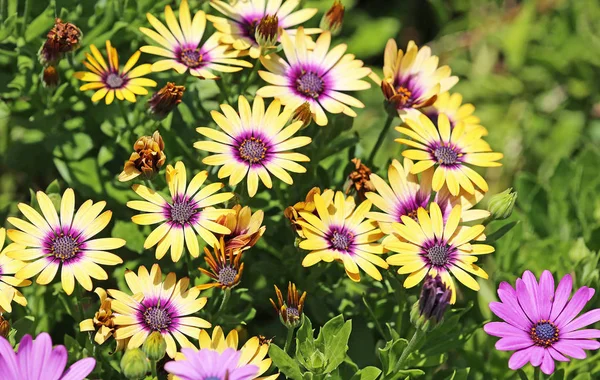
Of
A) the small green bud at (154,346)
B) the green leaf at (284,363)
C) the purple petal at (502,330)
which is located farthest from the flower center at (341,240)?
the small green bud at (154,346)

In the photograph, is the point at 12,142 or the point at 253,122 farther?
the point at 12,142

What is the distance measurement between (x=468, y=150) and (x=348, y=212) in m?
0.41

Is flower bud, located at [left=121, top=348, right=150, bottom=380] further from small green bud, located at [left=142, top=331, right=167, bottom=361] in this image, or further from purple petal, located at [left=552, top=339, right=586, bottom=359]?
purple petal, located at [left=552, top=339, right=586, bottom=359]

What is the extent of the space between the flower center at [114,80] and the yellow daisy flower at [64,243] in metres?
0.42

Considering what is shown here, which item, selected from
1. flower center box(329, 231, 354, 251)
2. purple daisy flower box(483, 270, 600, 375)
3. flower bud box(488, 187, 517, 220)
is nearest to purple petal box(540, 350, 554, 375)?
purple daisy flower box(483, 270, 600, 375)

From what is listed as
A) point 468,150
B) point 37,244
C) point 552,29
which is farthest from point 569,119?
point 37,244

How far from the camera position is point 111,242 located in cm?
207

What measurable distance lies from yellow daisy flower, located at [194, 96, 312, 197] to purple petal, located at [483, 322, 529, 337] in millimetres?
620

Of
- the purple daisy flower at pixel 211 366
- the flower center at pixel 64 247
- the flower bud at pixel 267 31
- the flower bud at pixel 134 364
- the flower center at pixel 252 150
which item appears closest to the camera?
the purple daisy flower at pixel 211 366

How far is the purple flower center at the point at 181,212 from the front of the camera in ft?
6.83

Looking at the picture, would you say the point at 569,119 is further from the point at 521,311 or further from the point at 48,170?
the point at 48,170

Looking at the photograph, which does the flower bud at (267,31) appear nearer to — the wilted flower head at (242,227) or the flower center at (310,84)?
the flower center at (310,84)

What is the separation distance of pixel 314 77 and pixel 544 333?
0.98 m

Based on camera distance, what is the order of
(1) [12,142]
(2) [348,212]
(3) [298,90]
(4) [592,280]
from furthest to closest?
(1) [12,142], (4) [592,280], (3) [298,90], (2) [348,212]
